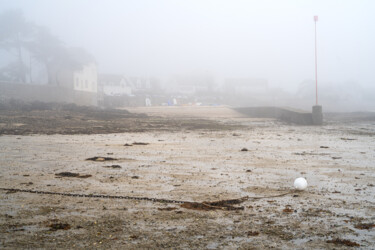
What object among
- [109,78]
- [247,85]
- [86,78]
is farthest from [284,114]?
[247,85]

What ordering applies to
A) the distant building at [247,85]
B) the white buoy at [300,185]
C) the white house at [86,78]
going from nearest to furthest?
1. the white buoy at [300,185]
2. the white house at [86,78]
3. the distant building at [247,85]

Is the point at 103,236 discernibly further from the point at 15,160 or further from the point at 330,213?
the point at 15,160

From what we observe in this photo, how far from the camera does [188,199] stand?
4.76 meters

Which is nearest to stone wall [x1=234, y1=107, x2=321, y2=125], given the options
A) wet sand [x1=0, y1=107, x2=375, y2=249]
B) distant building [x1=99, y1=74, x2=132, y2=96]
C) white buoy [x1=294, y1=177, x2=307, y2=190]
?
wet sand [x1=0, y1=107, x2=375, y2=249]

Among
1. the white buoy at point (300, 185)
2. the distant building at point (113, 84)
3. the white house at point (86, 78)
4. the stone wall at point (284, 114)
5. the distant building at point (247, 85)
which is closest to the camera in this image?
the white buoy at point (300, 185)

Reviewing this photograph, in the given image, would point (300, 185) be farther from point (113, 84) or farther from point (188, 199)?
point (113, 84)

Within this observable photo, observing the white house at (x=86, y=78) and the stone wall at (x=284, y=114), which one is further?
the white house at (x=86, y=78)

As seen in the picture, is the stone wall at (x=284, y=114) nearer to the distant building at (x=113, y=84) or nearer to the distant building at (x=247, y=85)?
the distant building at (x=113, y=84)

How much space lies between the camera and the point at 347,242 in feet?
11.1

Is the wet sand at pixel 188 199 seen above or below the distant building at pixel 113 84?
below

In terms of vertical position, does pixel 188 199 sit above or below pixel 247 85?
below

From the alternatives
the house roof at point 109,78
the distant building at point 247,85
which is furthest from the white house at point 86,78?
the distant building at point 247,85

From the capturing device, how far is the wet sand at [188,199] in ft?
11.4

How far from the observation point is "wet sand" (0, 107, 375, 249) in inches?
137
